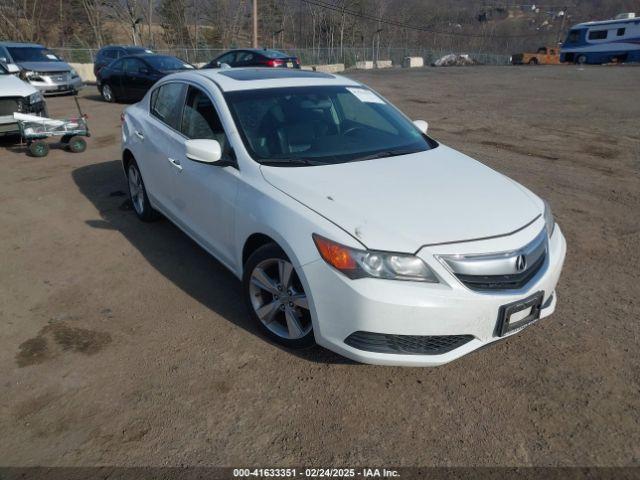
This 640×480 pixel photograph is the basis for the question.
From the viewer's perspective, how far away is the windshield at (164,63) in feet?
46.8

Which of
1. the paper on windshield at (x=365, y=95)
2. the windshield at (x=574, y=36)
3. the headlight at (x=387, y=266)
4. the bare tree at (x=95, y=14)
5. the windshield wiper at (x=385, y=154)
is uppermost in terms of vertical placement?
the bare tree at (x=95, y=14)

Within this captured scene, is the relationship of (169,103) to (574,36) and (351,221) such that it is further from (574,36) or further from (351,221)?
(574,36)

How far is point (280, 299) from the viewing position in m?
3.05

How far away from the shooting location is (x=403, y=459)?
7.80ft

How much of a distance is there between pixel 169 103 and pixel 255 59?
50.4 feet

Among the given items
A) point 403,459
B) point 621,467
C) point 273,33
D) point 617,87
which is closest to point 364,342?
point 403,459

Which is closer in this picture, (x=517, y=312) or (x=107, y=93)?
(x=517, y=312)

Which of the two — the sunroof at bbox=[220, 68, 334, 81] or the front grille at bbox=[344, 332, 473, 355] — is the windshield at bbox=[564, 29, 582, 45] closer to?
the sunroof at bbox=[220, 68, 334, 81]

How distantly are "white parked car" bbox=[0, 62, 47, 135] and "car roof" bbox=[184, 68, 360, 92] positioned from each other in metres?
5.49

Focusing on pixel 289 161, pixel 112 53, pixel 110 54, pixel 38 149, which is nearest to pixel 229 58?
pixel 112 53

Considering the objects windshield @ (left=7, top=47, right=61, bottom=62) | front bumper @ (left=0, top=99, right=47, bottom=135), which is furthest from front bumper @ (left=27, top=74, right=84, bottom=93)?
front bumper @ (left=0, top=99, right=47, bottom=135)

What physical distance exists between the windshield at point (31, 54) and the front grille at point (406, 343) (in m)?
17.6

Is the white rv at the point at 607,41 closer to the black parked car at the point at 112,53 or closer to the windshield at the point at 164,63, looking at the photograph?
the black parked car at the point at 112,53

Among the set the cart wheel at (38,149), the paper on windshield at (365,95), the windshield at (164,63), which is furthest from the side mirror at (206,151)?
the windshield at (164,63)
